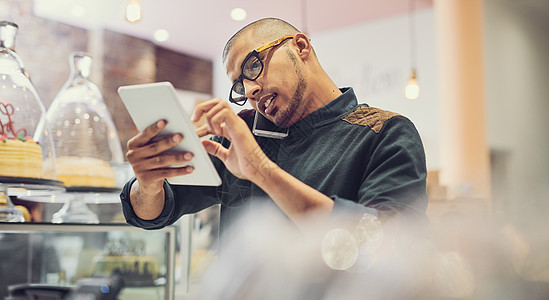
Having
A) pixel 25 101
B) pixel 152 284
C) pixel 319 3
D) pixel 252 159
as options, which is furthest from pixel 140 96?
pixel 319 3

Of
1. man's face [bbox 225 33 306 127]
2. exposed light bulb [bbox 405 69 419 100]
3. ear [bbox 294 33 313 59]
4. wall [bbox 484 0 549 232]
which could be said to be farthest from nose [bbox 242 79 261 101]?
wall [bbox 484 0 549 232]

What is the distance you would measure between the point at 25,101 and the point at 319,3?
400cm

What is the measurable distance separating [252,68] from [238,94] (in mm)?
72

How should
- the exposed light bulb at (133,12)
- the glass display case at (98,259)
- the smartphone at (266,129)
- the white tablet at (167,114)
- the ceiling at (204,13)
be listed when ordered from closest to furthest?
the white tablet at (167,114) → the smartphone at (266,129) → the glass display case at (98,259) → the exposed light bulb at (133,12) → the ceiling at (204,13)

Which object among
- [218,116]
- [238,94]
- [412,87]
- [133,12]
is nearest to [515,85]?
[412,87]

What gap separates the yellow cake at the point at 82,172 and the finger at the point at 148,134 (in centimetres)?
63

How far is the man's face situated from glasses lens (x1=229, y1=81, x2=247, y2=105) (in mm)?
17

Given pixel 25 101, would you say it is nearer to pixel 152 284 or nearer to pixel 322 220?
pixel 152 284

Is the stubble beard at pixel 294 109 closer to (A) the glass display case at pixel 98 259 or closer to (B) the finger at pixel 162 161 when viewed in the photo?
(B) the finger at pixel 162 161

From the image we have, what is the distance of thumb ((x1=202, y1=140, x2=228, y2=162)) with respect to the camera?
79 centimetres

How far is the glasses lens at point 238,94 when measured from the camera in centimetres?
95

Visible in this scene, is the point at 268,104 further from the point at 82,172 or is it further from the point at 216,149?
the point at 82,172

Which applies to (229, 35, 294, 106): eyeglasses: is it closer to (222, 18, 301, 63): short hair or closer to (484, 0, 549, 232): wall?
(222, 18, 301, 63): short hair

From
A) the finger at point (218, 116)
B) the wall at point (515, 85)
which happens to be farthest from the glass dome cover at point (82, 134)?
the wall at point (515, 85)
